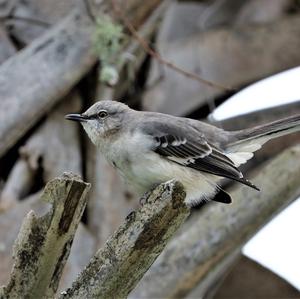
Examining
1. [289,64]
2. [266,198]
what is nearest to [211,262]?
[266,198]

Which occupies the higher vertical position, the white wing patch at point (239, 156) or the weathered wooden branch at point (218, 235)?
the white wing patch at point (239, 156)

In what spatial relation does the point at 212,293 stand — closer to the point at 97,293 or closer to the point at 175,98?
the point at 175,98

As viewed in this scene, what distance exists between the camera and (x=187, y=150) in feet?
13.0

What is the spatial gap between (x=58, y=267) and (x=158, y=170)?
4.25 ft

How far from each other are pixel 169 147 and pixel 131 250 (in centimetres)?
145

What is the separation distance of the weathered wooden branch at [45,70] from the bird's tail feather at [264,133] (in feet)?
4.26

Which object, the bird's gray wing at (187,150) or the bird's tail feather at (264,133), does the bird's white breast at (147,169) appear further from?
the bird's tail feather at (264,133)

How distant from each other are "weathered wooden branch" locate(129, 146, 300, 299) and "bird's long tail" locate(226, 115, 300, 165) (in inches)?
26.6

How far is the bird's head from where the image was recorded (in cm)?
415

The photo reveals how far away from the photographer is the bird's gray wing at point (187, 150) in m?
3.92

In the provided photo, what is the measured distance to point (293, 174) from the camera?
16.4ft

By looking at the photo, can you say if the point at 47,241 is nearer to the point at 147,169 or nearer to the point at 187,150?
the point at 147,169

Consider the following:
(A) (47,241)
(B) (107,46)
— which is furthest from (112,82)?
(A) (47,241)

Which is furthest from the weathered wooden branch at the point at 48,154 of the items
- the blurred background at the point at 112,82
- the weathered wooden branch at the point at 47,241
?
the weathered wooden branch at the point at 47,241
